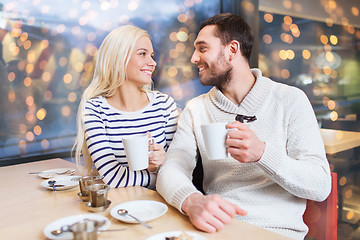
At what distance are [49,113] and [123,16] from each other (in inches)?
43.4

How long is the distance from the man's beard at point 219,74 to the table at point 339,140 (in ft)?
→ 2.90

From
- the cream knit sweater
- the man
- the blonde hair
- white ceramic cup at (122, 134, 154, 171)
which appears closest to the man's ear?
the man

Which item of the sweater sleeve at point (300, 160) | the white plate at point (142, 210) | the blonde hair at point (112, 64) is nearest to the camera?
the white plate at point (142, 210)

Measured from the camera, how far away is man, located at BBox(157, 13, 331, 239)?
1015mm

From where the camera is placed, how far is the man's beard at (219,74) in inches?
62.2

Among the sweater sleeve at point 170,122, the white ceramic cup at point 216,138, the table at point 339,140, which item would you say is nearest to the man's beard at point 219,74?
the sweater sleeve at point 170,122

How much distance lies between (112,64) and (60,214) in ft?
3.15

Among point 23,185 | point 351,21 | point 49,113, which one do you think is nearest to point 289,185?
point 23,185

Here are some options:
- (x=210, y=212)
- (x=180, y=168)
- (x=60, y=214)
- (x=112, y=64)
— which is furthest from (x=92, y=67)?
(x=210, y=212)

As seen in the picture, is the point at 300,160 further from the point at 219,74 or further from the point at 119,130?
the point at 119,130

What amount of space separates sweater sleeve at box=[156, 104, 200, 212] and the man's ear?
38 cm

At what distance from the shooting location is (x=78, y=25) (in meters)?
2.59

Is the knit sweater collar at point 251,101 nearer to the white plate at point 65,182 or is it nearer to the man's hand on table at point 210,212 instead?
the man's hand on table at point 210,212

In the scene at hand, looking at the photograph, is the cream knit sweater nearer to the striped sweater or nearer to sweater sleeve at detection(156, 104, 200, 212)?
sweater sleeve at detection(156, 104, 200, 212)
